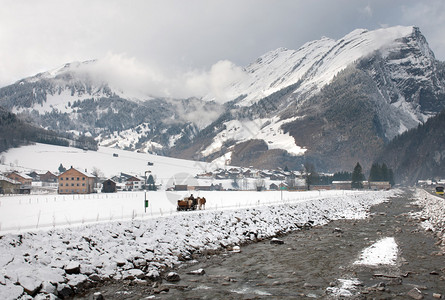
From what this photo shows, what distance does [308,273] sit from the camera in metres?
21.7

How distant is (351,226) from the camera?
144 ft

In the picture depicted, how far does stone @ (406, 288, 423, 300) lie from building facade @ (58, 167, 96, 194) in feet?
430

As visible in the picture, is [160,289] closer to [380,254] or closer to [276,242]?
[276,242]

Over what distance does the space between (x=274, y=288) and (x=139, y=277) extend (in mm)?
7570

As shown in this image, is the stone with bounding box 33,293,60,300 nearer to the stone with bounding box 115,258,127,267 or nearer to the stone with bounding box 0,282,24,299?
the stone with bounding box 0,282,24,299

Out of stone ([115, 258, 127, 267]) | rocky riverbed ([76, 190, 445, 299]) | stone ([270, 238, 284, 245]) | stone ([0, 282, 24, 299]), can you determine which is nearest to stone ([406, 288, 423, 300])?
rocky riverbed ([76, 190, 445, 299])

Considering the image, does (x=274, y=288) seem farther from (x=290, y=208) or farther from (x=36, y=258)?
(x=290, y=208)

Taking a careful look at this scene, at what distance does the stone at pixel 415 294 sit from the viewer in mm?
16781

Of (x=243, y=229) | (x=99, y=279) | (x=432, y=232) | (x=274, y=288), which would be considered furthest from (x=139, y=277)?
(x=432, y=232)

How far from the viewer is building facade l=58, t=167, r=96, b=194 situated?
132750mm

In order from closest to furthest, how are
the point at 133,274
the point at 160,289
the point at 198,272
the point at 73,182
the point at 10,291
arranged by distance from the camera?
the point at 10,291
the point at 160,289
the point at 133,274
the point at 198,272
the point at 73,182

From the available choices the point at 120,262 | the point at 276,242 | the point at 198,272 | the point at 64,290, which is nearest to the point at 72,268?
the point at 64,290

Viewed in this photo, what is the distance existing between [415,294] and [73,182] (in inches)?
5251

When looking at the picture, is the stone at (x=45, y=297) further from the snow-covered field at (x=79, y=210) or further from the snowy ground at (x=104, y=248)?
the snow-covered field at (x=79, y=210)
